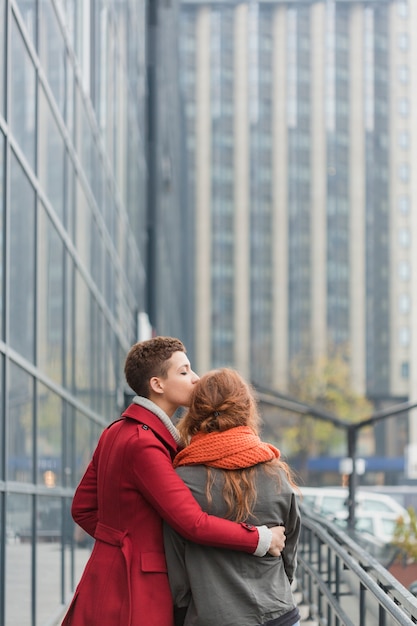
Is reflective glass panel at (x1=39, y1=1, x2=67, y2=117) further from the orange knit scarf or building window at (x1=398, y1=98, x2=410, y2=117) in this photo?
building window at (x1=398, y1=98, x2=410, y2=117)

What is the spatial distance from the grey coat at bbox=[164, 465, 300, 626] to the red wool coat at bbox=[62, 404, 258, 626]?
5cm

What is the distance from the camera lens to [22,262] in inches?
326

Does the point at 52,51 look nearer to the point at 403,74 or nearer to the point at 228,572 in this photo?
the point at 228,572

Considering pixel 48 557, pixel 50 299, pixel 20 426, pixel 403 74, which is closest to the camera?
pixel 20 426

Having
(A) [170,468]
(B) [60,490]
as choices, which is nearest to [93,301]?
(B) [60,490]

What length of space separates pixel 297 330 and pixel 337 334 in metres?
3.49

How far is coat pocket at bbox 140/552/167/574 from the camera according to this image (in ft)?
12.3

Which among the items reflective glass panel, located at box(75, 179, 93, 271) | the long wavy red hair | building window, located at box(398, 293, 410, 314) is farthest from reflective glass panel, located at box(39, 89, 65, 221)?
building window, located at box(398, 293, 410, 314)

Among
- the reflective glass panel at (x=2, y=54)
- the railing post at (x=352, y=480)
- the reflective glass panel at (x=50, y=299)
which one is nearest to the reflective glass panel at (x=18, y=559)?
the reflective glass panel at (x=50, y=299)

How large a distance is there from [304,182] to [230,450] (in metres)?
108

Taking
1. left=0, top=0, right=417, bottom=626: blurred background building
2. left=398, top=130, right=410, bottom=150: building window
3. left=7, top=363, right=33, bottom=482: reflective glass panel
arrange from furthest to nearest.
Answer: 1. left=398, top=130, right=410, bottom=150: building window
2. left=0, top=0, right=417, bottom=626: blurred background building
3. left=7, top=363, right=33, bottom=482: reflective glass panel

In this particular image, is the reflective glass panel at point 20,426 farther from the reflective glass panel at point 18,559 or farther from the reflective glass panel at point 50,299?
the reflective glass panel at point 50,299

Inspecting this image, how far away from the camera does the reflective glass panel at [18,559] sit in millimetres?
7438

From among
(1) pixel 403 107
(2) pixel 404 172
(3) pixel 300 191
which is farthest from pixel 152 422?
(1) pixel 403 107
